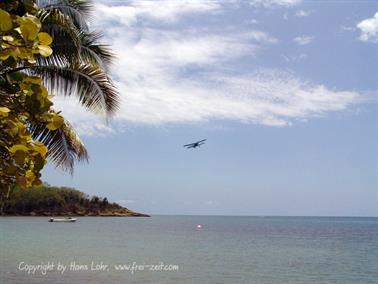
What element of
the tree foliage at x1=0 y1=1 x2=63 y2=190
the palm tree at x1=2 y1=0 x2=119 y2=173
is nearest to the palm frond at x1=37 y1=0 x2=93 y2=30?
the palm tree at x1=2 y1=0 x2=119 y2=173

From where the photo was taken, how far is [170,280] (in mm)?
23031

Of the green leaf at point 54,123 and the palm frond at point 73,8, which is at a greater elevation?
the palm frond at point 73,8

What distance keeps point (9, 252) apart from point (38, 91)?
→ 3623cm

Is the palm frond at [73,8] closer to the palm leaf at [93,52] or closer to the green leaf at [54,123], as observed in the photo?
the palm leaf at [93,52]

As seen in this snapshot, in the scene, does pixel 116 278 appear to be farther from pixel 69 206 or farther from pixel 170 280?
pixel 69 206

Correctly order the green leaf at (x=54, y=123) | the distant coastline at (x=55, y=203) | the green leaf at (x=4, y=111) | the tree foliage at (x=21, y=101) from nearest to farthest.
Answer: the tree foliage at (x=21, y=101)
the green leaf at (x=4, y=111)
the green leaf at (x=54, y=123)
the distant coastline at (x=55, y=203)

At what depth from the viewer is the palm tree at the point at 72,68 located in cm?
882

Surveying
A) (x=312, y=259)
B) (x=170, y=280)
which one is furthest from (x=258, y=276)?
(x=312, y=259)

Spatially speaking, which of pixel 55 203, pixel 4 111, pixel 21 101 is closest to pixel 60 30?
pixel 21 101

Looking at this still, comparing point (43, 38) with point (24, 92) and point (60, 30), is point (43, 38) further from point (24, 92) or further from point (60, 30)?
point (60, 30)

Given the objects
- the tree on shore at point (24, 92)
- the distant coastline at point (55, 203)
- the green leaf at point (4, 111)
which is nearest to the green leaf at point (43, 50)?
the tree on shore at point (24, 92)

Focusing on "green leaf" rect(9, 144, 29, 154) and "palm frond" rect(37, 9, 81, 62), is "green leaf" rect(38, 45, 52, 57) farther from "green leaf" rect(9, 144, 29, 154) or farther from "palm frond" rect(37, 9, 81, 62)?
"palm frond" rect(37, 9, 81, 62)

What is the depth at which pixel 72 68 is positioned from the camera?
31.2 feet

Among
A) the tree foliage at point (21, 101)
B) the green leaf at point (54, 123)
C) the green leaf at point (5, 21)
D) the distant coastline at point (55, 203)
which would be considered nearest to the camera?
the green leaf at point (5, 21)
